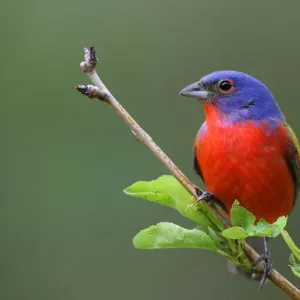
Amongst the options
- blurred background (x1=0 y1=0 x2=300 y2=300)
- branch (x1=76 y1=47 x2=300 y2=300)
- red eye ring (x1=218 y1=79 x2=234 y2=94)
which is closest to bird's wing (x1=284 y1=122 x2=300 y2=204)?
red eye ring (x1=218 y1=79 x2=234 y2=94)

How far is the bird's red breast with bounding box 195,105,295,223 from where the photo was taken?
4.84 meters

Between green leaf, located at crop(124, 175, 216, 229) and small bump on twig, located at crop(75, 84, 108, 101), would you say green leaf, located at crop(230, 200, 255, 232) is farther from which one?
small bump on twig, located at crop(75, 84, 108, 101)

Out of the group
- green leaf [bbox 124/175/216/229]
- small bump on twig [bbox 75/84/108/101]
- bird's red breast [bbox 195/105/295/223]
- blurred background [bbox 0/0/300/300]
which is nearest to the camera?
small bump on twig [bbox 75/84/108/101]

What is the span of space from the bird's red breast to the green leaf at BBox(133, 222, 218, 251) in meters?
1.50

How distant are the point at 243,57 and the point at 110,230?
8.53ft

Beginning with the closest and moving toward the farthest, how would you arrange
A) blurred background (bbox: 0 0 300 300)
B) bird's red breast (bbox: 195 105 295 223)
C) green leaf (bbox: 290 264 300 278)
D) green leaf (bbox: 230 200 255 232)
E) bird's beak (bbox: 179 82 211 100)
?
green leaf (bbox: 290 264 300 278) → green leaf (bbox: 230 200 255 232) → bird's red breast (bbox: 195 105 295 223) → bird's beak (bbox: 179 82 211 100) → blurred background (bbox: 0 0 300 300)

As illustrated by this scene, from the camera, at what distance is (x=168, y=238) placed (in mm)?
3342

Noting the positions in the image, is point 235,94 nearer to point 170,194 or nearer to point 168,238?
point 170,194

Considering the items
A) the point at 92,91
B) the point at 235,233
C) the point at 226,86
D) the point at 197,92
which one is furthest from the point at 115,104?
the point at 226,86

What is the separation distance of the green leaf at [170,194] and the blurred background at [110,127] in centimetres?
540

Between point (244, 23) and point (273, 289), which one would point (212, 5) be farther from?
point (273, 289)

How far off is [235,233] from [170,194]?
0.47 meters

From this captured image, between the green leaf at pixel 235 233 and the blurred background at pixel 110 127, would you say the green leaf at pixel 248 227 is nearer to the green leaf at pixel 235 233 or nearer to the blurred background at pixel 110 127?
the green leaf at pixel 235 233

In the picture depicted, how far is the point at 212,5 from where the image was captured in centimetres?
1010
